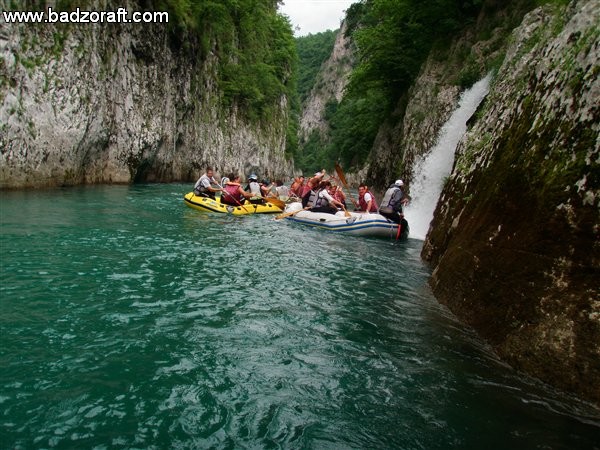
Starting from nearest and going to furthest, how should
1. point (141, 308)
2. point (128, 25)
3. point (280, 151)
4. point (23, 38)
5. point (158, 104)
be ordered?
point (141, 308) → point (23, 38) → point (128, 25) → point (158, 104) → point (280, 151)

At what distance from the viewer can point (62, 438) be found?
9.49ft

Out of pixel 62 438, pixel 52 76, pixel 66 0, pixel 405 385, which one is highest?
pixel 66 0

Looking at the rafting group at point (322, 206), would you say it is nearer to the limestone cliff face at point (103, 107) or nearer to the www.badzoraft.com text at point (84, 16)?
the limestone cliff face at point (103, 107)

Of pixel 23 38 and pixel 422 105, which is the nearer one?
pixel 23 38

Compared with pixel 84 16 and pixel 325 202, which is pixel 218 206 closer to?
pixel 325 202

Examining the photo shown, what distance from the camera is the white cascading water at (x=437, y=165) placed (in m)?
14.1

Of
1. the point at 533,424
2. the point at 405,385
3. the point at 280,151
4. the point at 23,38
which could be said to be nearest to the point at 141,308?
the point at 405,385

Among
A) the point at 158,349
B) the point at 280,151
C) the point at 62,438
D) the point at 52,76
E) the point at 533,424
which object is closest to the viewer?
the point at 62,438

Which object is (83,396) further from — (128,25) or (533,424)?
(128,25)

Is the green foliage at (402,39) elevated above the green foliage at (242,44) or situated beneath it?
situated beneath

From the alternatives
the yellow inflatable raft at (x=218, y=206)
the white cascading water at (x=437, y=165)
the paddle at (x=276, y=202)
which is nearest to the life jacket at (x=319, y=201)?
the yellow inflatable raft at (x=218, y=206)

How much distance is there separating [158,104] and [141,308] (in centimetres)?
2461

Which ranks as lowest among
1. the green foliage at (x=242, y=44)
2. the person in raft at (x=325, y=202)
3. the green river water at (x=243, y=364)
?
the green river water at (x=243, y=364)

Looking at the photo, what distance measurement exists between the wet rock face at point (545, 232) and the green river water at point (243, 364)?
32 cm
